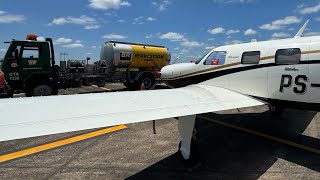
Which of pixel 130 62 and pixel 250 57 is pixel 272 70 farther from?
pixel 130 62

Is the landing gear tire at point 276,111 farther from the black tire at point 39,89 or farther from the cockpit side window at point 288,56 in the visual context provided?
the black tire at point 39,89

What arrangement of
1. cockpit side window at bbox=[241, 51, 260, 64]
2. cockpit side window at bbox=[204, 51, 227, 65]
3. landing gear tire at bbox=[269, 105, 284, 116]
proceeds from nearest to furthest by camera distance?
1. cockpit side window at bbox=[241, 51, 260, 64]
2. cockpit side window at bbox=[204, 51, 227, 65]
3. landing gear tire at bbox=[269, 105, 284, 116]

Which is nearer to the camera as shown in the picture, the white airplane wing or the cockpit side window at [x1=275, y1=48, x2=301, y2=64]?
the white airplane wing

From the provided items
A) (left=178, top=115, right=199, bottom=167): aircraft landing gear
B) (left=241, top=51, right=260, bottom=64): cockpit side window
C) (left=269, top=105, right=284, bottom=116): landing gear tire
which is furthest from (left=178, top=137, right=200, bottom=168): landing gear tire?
(left=269, top=105, right=284, bottom=116): landing gear tire

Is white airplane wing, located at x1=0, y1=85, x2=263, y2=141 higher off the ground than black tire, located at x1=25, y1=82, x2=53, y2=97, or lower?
higher

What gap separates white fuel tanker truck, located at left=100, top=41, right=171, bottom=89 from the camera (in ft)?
66.6

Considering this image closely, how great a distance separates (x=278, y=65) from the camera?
759 cm

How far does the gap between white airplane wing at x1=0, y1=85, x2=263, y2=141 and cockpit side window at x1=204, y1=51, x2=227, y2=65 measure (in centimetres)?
260

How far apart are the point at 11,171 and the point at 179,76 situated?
22.1ft

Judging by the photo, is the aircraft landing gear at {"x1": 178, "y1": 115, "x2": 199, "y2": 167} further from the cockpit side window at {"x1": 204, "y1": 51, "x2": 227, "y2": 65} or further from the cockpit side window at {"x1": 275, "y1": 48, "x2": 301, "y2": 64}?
the cockpit side window at {"x1": 204, "y1": 51, "x2": 227, "y2": 65}

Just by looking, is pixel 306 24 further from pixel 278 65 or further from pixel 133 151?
pixel 133 151

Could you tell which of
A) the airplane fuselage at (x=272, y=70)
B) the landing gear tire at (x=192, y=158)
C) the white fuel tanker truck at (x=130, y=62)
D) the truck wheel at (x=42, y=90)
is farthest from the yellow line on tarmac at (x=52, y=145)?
the white fuel tanker truck at (x=130, y=62)

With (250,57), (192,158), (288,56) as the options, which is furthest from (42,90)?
(288,56)

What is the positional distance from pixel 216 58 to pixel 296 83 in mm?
2873
